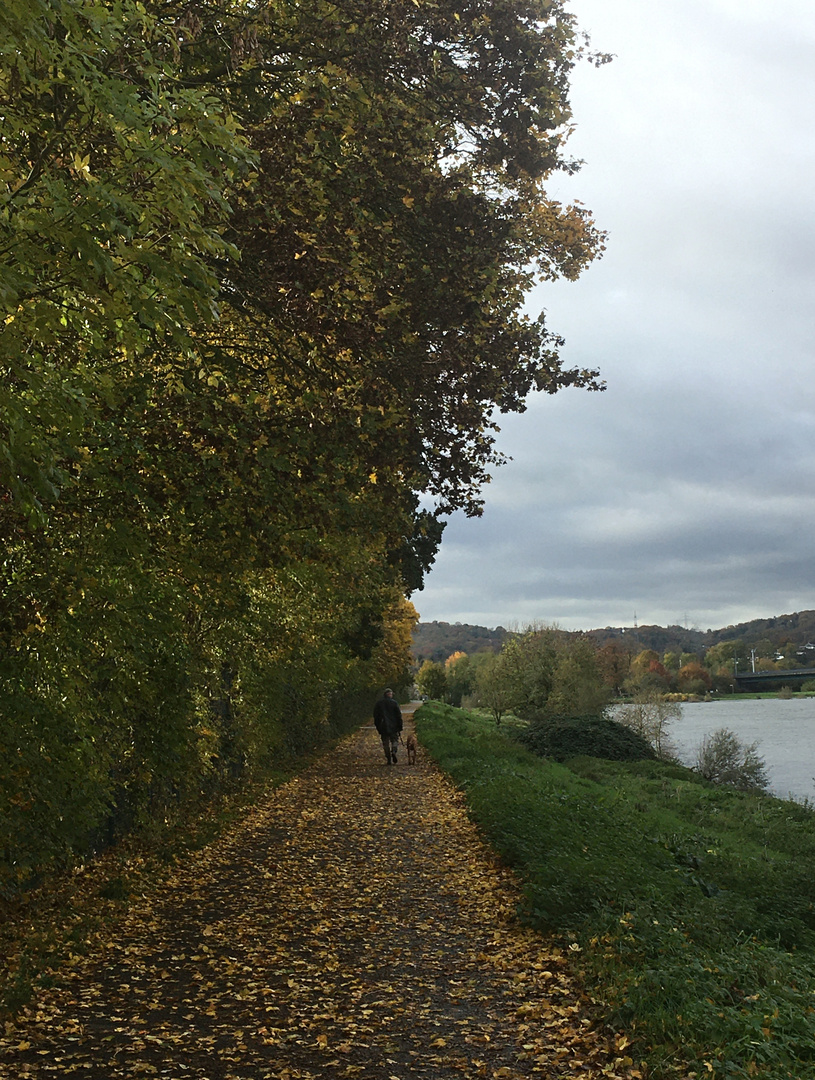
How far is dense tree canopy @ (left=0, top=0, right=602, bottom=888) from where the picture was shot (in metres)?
7.69

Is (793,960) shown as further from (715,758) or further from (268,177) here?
(715,758)

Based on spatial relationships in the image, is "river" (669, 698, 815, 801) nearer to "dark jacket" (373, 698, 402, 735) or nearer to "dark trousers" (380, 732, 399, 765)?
"dark trousers" (380, 732, 399, 765)

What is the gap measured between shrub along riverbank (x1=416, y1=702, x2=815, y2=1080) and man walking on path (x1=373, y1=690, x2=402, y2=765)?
5.12 metres

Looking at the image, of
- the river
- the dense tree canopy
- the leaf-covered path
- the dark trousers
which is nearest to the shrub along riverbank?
the leaf-covered path

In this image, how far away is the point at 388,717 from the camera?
934 inches

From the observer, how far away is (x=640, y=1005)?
5.76 metres

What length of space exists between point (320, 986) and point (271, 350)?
696 cm

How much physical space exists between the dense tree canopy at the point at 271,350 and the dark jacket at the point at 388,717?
12109 mm

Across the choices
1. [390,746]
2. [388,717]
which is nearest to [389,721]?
[388,717]

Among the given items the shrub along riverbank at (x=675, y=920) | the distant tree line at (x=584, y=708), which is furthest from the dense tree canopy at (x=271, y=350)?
the distant tree line at (x=584, y=708)

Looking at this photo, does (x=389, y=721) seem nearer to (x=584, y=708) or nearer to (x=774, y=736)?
(x=584, y=708)

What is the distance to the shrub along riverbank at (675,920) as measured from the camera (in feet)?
17.6

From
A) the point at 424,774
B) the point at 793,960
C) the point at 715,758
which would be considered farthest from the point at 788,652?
the point at 793,960

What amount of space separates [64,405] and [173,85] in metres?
3.51
